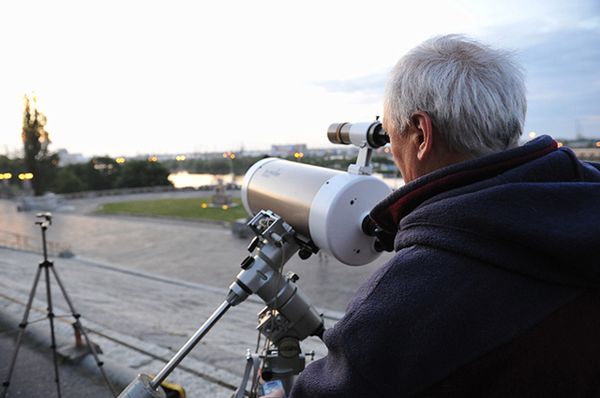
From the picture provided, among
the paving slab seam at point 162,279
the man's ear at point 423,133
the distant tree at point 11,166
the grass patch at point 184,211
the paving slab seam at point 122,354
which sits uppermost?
the man's ear at point 423,133

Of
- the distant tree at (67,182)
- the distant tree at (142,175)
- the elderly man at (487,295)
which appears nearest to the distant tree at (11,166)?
the distant tree at (67,182)

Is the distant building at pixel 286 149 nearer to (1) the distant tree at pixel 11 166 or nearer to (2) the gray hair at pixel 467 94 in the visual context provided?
(2) the gray hair at pixel 467 94

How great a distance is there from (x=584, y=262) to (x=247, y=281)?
50.1 inches

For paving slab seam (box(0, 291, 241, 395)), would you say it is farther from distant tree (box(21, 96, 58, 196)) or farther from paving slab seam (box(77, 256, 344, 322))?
distant tree (box(21, 96, 58, 196))

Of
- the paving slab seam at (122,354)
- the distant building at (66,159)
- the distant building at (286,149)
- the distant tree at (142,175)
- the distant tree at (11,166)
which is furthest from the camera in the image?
the distant building at (66,159)

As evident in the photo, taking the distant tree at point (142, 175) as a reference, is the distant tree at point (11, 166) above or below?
above

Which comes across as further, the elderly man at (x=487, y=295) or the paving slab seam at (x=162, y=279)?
the paving slab seam at (x=162, y=279)

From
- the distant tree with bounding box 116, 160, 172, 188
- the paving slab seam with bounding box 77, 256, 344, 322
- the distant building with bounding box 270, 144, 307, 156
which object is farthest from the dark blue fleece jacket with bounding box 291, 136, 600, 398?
the distant tree with bounding box 116, 160, 172, 188

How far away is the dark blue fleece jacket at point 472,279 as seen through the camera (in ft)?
2.67

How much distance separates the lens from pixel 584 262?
793mm

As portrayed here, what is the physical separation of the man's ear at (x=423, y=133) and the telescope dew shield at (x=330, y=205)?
2.70 feet

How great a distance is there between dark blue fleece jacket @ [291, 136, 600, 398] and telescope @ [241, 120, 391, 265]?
973 mm

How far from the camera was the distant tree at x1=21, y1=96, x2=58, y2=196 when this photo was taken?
107 feet

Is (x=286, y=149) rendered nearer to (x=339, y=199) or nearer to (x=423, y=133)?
(x=339, y=199)
